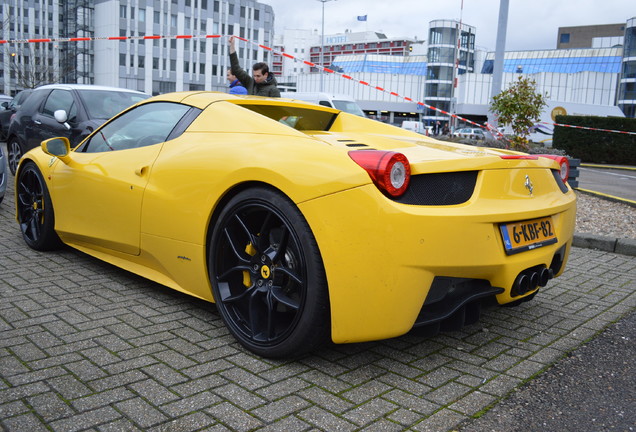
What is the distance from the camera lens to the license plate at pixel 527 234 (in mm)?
2730

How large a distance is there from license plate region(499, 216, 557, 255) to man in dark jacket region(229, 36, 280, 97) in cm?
463

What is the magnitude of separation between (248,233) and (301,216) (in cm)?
40

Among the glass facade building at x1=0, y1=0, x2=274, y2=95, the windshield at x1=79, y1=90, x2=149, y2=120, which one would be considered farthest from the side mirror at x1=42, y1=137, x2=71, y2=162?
the glass facade building at x1=0, y1=0, x2=274, y2=95

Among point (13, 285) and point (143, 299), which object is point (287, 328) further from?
point (13, 285)

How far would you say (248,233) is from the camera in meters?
2.91

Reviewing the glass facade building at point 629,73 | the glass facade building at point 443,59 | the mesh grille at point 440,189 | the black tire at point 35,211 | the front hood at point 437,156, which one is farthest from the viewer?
the glass facade building at point 443,59

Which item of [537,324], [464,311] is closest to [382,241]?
[464,311]

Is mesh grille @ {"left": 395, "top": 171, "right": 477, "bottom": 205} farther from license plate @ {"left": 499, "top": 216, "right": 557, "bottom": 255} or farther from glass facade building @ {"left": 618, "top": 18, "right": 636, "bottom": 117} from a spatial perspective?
glass facade building @ {"left": 618, "top": 18, "right": 636, "bottom": 117}

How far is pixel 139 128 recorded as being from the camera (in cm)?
387

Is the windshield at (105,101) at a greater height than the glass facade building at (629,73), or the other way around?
the glass facade building at (629,73)

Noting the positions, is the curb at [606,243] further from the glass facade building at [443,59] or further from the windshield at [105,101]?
the glass facade building at [443,59]

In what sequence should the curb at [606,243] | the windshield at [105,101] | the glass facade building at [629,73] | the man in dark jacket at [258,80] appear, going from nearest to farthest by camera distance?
the curb at [606,243] → the man in dark jacket at [258,80] → the windshield at [105,101] → the glass facade building at [629,73]

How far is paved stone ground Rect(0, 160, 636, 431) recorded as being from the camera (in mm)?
2287

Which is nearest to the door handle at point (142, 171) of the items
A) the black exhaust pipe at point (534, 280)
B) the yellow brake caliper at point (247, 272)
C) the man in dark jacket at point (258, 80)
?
the yellow brake caliper at point (247, 272)
